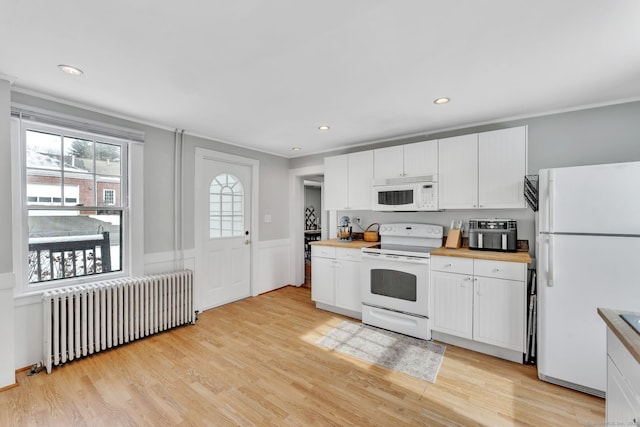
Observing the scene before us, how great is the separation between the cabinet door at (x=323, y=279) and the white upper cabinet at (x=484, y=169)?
5.22ft

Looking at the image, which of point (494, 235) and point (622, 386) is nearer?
point (622, 386)

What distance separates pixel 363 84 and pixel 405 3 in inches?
33.5

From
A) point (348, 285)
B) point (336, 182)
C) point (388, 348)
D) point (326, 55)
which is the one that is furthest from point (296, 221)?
point (326, 55)

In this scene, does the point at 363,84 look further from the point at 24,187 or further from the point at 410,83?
the point at 24,187

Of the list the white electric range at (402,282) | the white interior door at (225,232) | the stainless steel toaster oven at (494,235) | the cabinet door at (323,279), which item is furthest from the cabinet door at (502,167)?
the white interior door at (225,232)

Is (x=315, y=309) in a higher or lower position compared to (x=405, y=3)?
lower

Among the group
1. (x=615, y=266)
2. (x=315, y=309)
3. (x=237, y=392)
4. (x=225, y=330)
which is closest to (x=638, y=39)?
(x=615, y=266)

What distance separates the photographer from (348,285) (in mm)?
3488

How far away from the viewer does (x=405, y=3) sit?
4.27 feet

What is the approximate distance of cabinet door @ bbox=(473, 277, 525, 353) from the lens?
7.86ft

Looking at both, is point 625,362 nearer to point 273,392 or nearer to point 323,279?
point 273,392

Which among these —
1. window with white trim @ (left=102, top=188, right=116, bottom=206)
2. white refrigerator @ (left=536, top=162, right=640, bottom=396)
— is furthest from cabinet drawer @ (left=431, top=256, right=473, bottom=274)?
window with white trim @ (left=102, top=188, right=116, bottom=206)

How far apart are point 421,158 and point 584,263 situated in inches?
68.2

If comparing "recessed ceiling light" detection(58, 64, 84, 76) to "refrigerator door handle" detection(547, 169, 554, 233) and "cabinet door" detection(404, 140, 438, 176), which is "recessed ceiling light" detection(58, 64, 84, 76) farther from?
"refrigerator door handle" detection(547, 169, 554, 233)
